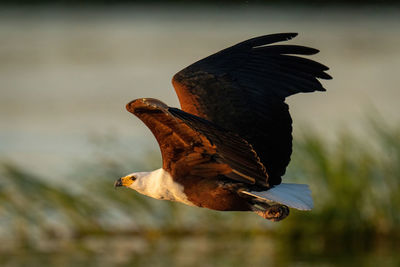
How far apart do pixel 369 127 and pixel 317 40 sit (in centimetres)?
1424

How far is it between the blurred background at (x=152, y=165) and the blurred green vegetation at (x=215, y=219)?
0.05 feet

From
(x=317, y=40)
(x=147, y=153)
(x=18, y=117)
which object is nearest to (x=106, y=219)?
(x=147, y=153)

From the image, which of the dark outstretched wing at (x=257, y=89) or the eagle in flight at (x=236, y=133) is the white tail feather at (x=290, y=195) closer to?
the eagle in flight at (x=236, y=133)

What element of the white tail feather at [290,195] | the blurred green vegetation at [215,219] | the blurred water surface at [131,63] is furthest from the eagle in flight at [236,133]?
the blurred water surface at [131,63]

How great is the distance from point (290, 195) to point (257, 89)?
92cm

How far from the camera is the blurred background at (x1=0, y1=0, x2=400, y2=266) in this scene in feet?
37.0

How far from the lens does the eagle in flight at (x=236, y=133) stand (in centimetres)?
605

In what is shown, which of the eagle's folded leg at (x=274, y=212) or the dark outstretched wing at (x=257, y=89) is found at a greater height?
the dark outstretched wing at (x=257, y=89)

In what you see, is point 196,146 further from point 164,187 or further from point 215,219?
point 215,219

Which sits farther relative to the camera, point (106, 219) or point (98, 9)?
point (98, 9)

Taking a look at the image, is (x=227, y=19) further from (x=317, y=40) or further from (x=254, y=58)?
(x=254, y=58)

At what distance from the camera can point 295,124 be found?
37.8 ft

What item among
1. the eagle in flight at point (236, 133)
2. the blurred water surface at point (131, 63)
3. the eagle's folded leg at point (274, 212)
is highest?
the eagle in flight at point (236, 133)

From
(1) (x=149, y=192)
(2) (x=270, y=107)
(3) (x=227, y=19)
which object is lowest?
(3) (x=227, y=19)
